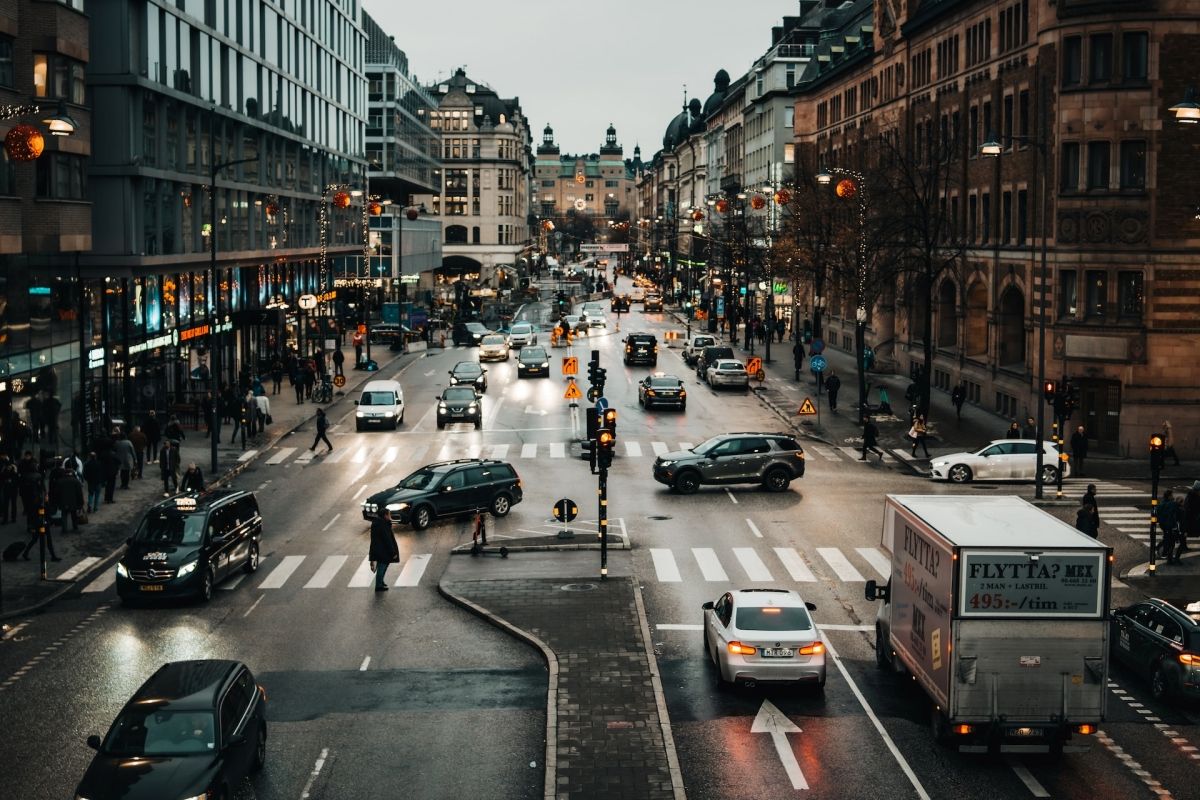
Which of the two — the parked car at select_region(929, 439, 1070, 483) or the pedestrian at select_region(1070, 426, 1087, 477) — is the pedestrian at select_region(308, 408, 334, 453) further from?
the pedestrian at select_region(1070, 426, 1087, 477)

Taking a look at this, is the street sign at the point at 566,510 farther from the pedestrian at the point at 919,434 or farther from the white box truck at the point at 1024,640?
the pedestrian at the point at 919,434

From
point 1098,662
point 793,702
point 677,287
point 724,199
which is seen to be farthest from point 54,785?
point 677,287

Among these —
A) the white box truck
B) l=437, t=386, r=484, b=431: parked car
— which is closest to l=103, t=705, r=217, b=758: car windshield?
the white box truck

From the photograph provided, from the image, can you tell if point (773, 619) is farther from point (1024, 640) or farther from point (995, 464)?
point (995, 464)

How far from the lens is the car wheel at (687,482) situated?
41.3m

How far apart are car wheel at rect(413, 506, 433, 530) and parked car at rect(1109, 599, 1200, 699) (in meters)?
17.2

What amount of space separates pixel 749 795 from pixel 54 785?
8.69 metres

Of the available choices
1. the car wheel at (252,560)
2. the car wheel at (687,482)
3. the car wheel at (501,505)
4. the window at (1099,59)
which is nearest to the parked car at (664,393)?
the car wheel at (687,482)

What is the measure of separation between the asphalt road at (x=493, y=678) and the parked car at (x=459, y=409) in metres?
14.2

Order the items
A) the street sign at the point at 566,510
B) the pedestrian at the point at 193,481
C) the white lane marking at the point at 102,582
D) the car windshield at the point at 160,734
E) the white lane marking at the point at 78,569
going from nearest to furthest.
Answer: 1. the car windshield at the point at 160,734
2. the white lane marking at the point at 102,582
3. the white lane marking at the point at 78,569
4. the street sign at the point at 566,510
5. the pedestrian at the point at 193,481

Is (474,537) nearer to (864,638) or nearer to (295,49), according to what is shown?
(864,638)

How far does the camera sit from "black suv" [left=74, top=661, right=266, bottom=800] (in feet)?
51.8

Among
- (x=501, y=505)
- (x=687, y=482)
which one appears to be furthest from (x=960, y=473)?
(x=501, y=505)

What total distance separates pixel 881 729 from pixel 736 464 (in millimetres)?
21403
